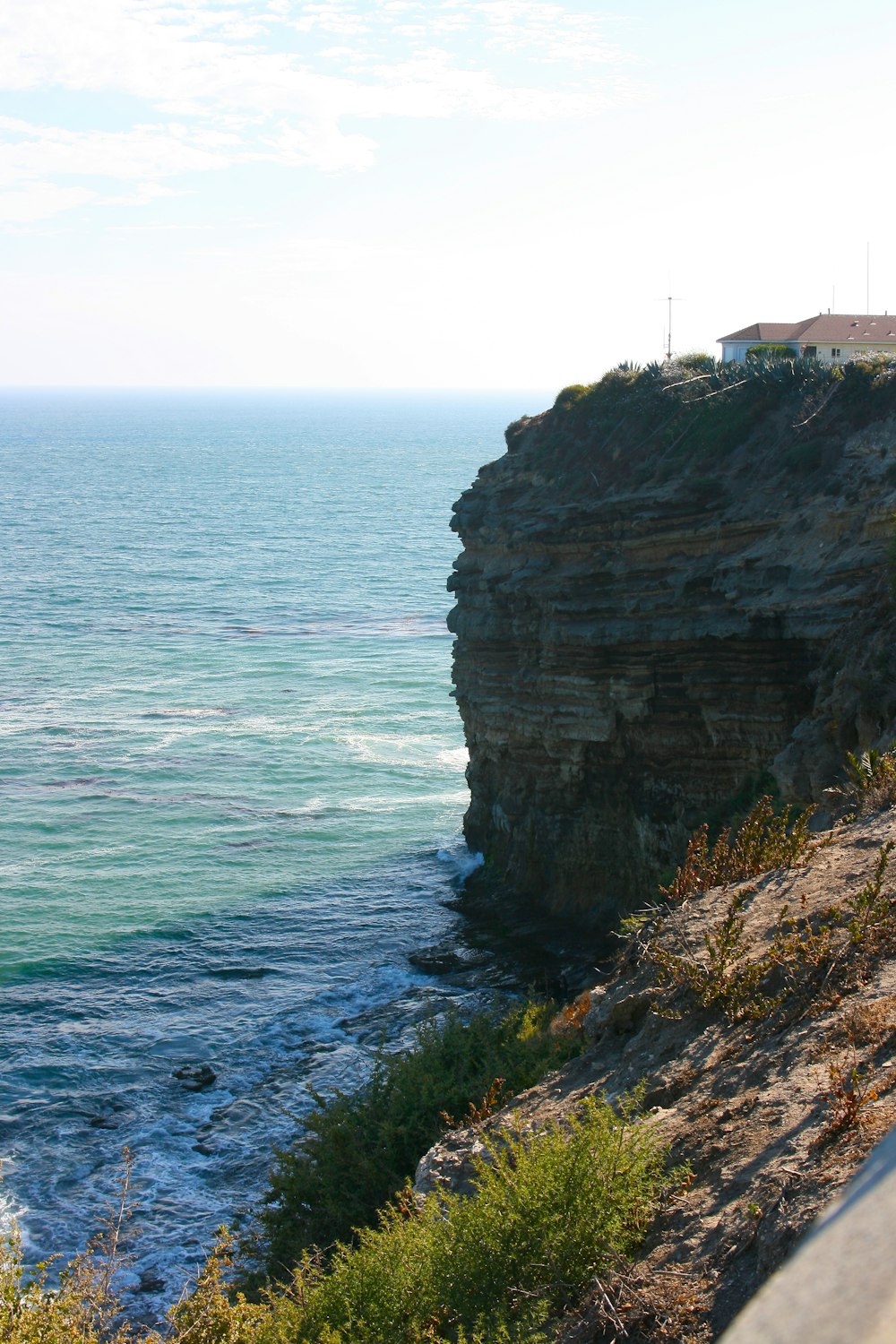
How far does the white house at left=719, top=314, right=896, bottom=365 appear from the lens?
36.6m

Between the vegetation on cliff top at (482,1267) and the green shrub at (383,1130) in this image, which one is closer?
the vegetation on cliff top at (482,1267)

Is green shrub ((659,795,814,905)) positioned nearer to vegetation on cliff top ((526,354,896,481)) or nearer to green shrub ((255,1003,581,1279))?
green shrub ((255,1003,581,1279))

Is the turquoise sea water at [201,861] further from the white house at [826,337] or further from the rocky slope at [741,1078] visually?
the white house at [826,337]

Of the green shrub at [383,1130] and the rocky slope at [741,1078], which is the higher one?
the rocky slope at [741,1078]

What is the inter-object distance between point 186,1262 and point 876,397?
69.4 feet

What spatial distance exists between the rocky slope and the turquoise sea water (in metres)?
8.63

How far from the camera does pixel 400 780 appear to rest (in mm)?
39750

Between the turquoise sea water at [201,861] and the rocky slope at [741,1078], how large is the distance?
8.63 m

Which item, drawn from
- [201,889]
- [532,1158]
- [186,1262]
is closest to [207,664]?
[201,889]

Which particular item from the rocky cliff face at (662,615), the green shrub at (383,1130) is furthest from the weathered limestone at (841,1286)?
the rocky cliff face at (662,615)

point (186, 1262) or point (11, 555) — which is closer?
point (186, 1262)

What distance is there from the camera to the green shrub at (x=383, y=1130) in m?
13.8

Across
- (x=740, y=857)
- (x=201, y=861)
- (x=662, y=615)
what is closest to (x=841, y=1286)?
(x=740, y=857)

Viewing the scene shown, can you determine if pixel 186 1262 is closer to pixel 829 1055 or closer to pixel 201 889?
pixel 829 1055
